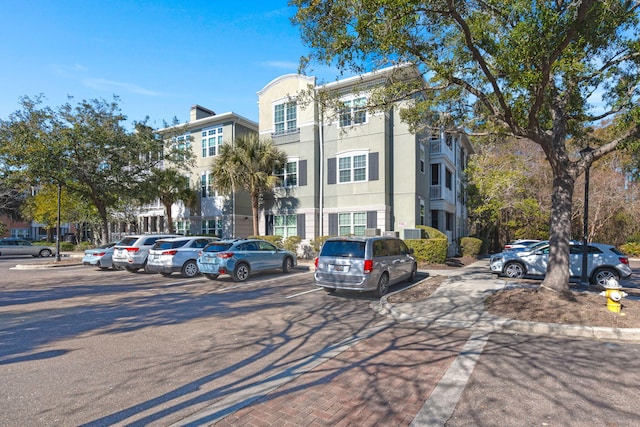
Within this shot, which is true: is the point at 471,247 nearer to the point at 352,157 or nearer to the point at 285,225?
the point at 352,157

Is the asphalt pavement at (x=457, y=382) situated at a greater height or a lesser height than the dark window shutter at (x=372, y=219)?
lesser

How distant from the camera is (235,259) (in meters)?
12.9

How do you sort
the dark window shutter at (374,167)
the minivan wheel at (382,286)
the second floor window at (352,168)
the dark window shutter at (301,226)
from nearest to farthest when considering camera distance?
the minivan wheel at (382,286)
the dark window shutter at (374,167)
the second floor window at (352,168)
the dark window shutter at (301,226)

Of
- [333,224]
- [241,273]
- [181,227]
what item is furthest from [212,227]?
[241,273]

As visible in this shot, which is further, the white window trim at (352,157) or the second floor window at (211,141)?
the second floor window at (211,141)

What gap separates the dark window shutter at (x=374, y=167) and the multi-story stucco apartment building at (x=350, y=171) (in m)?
0.06

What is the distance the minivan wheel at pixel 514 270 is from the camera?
13.5 m

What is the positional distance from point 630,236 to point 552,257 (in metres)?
29.3

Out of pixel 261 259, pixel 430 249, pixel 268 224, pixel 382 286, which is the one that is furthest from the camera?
pixel 268 224

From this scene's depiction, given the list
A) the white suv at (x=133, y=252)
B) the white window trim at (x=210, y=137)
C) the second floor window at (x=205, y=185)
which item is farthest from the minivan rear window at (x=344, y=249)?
the second floor window at (x=205, y=185)

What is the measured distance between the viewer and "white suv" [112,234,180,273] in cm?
1555

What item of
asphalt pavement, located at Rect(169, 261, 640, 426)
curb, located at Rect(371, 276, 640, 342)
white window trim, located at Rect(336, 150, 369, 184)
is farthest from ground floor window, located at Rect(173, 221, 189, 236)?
asphalt pavement, located at Rect(169, 261, 640, 426)

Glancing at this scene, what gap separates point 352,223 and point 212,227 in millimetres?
11302

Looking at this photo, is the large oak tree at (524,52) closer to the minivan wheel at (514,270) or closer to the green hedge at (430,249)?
the minivan wheel at (514,270)
